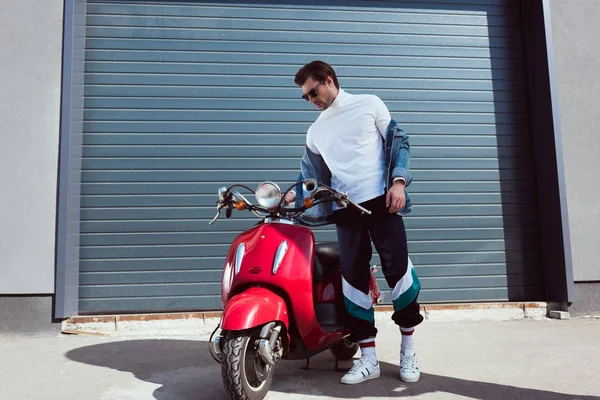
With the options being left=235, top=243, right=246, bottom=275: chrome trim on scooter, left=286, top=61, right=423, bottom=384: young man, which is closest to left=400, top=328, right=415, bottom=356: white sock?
left=286, top=61, right=423, bottom=384: young man

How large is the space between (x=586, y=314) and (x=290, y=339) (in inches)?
140

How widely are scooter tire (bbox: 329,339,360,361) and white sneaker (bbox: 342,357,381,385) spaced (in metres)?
0.37

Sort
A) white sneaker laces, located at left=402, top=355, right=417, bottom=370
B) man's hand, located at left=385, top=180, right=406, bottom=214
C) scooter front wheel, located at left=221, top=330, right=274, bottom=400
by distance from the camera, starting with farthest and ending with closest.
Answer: white sneaker laces, located at left=402, top=355, right=417, bottom=370, man's hand, located at left=385, top=180, right=406, bottom=214, scooter front wheel, located at left=221, top=330, right=274, bottom=400

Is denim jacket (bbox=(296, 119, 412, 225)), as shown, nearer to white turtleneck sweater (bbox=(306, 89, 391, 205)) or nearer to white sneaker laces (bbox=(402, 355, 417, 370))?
white turtleneck sweater (bbox=(306, 89, 391, 205))

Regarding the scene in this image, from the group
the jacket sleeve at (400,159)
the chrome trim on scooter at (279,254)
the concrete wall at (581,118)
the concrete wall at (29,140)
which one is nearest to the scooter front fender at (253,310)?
the chrome trim on scooter at (279,254)

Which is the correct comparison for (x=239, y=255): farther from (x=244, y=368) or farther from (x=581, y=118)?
(x=581, y=118)

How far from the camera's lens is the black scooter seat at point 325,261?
101 inches

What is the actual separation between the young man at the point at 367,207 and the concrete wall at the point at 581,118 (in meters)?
2.89

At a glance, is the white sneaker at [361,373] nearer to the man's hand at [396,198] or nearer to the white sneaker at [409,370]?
the white sneaker at [409,370]

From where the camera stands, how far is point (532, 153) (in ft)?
16.4

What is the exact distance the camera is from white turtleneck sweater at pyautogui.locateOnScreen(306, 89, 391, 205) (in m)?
2.63

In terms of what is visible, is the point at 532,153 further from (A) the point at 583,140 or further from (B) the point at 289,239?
(B) the point at 289,239

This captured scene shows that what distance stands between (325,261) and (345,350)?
0.75m

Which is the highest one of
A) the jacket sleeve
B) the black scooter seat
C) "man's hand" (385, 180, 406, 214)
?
the jacket sleeve
